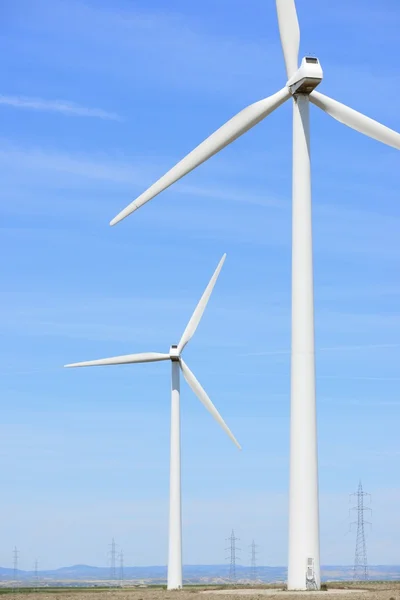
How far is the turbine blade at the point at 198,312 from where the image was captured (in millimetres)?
91000

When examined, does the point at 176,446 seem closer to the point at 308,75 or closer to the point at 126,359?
the point at 126,359

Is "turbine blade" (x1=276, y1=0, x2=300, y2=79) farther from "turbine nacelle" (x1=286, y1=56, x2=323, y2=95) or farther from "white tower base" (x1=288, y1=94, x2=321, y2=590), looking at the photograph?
"white tower base" (x1=288, y1=94, x2=321, y2=590)

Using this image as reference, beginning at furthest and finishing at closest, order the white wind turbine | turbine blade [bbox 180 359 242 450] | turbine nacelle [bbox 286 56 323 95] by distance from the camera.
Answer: turbine blade [bbox 180 359 242 450] → turbine nacelle [bbox 286 56 323 95] → the white wind turbine

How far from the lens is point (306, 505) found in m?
54.8

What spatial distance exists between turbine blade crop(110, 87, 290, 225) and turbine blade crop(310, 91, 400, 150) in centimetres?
188

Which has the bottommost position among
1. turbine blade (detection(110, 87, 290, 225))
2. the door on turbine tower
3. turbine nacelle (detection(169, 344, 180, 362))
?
the door on turbine tower

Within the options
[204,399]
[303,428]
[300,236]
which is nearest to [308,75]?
[300,236]

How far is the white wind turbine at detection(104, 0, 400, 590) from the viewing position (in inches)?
2160

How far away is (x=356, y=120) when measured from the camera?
58.6 metres

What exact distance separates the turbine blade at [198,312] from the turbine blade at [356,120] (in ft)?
109

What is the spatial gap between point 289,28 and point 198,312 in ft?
114

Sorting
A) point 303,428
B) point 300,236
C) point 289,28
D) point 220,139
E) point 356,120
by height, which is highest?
point 289,28

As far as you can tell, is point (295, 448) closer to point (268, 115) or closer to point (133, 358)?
point (268, 115)

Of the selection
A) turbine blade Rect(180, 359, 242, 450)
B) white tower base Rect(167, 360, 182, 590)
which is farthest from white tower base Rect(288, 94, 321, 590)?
white tower base Rect(167, 360, 182, 590)
